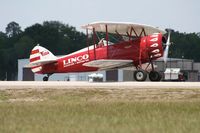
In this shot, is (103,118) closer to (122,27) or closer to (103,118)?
(103,118)

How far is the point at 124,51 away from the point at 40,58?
381 inches

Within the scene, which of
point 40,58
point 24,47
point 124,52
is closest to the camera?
point 124,52

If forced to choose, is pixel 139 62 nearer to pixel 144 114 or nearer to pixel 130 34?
pixel 130 34

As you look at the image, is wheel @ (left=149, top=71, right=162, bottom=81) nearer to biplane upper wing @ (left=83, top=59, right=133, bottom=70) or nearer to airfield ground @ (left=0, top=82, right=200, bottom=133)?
biplane upper wing @ (left=83, top=59, right=133, bottom=70)

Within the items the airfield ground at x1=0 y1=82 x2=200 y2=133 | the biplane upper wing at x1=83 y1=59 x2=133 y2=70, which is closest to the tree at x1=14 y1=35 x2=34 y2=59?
the biplane upper wing at x1=83 y1=59 x2=133 y2=70

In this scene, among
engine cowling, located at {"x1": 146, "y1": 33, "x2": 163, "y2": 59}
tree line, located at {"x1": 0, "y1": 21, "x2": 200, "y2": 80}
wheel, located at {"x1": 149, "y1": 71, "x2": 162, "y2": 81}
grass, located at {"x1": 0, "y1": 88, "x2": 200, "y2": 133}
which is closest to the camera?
grass, located at {"x1": 0, "y1": 88, "x2": 200, "y2": 133}

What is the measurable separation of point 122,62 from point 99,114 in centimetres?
1858

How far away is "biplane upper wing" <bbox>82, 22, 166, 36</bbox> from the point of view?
102 feet

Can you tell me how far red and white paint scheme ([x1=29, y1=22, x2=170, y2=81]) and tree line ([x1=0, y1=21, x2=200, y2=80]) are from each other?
7312cm

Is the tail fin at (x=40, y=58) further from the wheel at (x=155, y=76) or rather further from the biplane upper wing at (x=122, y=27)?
the wheel at (x=155, y=76)

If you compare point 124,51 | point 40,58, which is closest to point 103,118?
point 124,51

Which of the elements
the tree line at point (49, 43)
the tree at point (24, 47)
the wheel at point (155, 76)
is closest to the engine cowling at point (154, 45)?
the wheel at point (155, 76)

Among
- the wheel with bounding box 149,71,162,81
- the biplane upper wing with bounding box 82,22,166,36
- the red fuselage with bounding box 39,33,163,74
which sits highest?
the biplane upper wing with bounding box 82,22,166,36

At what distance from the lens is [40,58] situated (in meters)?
38.7
